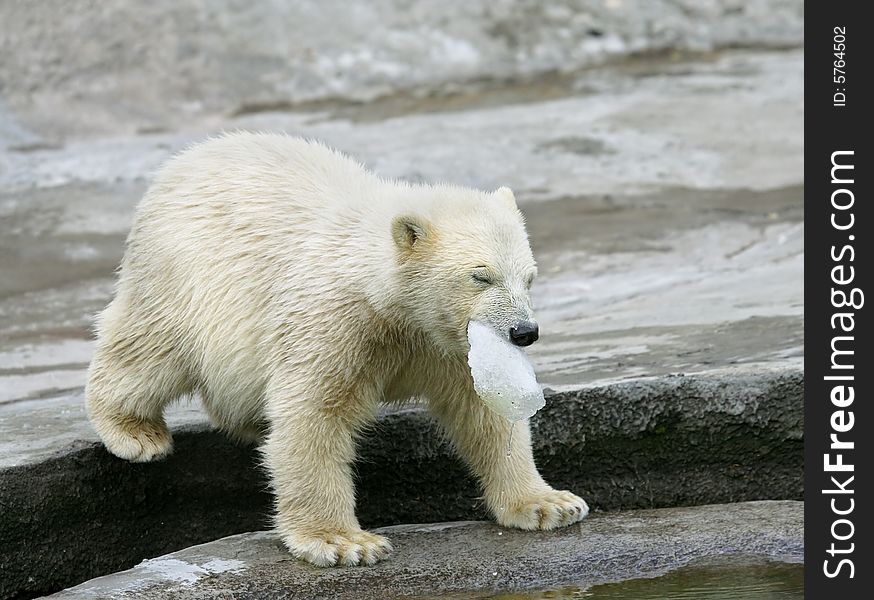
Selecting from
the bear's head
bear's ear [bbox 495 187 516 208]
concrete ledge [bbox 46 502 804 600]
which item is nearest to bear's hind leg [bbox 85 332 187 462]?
concrete ledge [bbox 46 502 804 600]

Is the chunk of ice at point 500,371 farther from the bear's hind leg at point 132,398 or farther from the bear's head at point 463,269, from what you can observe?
the bear's hind leg at point 132,398

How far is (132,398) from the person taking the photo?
13.4ft

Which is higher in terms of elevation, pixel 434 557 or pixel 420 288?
pixel 420 288

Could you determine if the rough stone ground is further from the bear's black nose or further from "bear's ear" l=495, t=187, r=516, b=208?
the bear's black nose

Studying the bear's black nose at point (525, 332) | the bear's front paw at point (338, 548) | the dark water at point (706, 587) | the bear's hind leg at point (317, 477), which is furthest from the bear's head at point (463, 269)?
the dark water at point (706, 587)

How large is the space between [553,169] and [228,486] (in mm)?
5008

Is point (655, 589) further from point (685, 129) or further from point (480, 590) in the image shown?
point (685, 129)

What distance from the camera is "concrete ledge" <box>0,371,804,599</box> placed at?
415cm

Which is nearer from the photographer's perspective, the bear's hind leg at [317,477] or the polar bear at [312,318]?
the polar bear at [312,318]

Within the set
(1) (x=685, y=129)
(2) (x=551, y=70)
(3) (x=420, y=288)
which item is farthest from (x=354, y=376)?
(2) (x=551, y=70)

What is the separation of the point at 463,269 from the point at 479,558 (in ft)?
2.95

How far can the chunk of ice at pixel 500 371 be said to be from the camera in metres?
3.36

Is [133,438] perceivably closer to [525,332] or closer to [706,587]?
[525,332]
